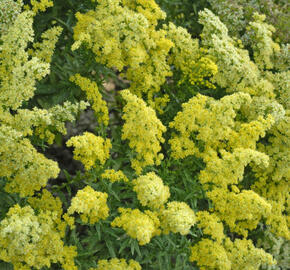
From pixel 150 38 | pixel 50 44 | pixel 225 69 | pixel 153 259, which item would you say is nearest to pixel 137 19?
pixel 150 38

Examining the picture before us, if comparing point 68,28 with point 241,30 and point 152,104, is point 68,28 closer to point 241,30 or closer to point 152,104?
point 152,104

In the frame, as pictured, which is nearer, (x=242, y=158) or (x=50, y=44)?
(x=242, y=158)

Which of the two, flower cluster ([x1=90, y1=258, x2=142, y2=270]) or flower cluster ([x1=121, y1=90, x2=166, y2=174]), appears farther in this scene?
flower cluster ([x1=121, y1=90, x2=166, y2=174])

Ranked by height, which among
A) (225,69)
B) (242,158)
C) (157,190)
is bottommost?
(157,190)

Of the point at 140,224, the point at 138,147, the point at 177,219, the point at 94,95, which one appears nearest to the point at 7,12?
the point at 94,95

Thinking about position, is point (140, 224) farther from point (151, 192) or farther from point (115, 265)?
point (115, 265)

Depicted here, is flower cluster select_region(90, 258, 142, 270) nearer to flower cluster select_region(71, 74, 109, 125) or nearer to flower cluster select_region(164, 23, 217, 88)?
flower cluster select_region(71, 74, 109, 125)

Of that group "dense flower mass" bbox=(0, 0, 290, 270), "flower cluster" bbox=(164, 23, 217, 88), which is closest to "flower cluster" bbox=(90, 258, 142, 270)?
"dense flower mass" bbox=(0, 0, 290, 270)

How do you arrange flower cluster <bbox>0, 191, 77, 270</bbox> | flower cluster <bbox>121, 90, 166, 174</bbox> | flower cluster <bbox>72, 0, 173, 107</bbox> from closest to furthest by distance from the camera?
flower cluster <bbox>0, 191, 77, 270</bbox> → flower cluster <bbox>121, 90, 166, 174</bbox> → flower cluster <bbox>72, 0, 173, 107</bbox>

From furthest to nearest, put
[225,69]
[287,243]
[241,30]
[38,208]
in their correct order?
[241,30], [287,243], [225,69], [38,208]

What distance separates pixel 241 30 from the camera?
7043 mm

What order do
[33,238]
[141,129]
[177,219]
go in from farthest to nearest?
[141,129]
[177,219]
[33,238]

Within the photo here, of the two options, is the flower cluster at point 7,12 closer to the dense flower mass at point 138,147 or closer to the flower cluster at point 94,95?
the dense flower mass at point 138,147

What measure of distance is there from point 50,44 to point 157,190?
227cm
